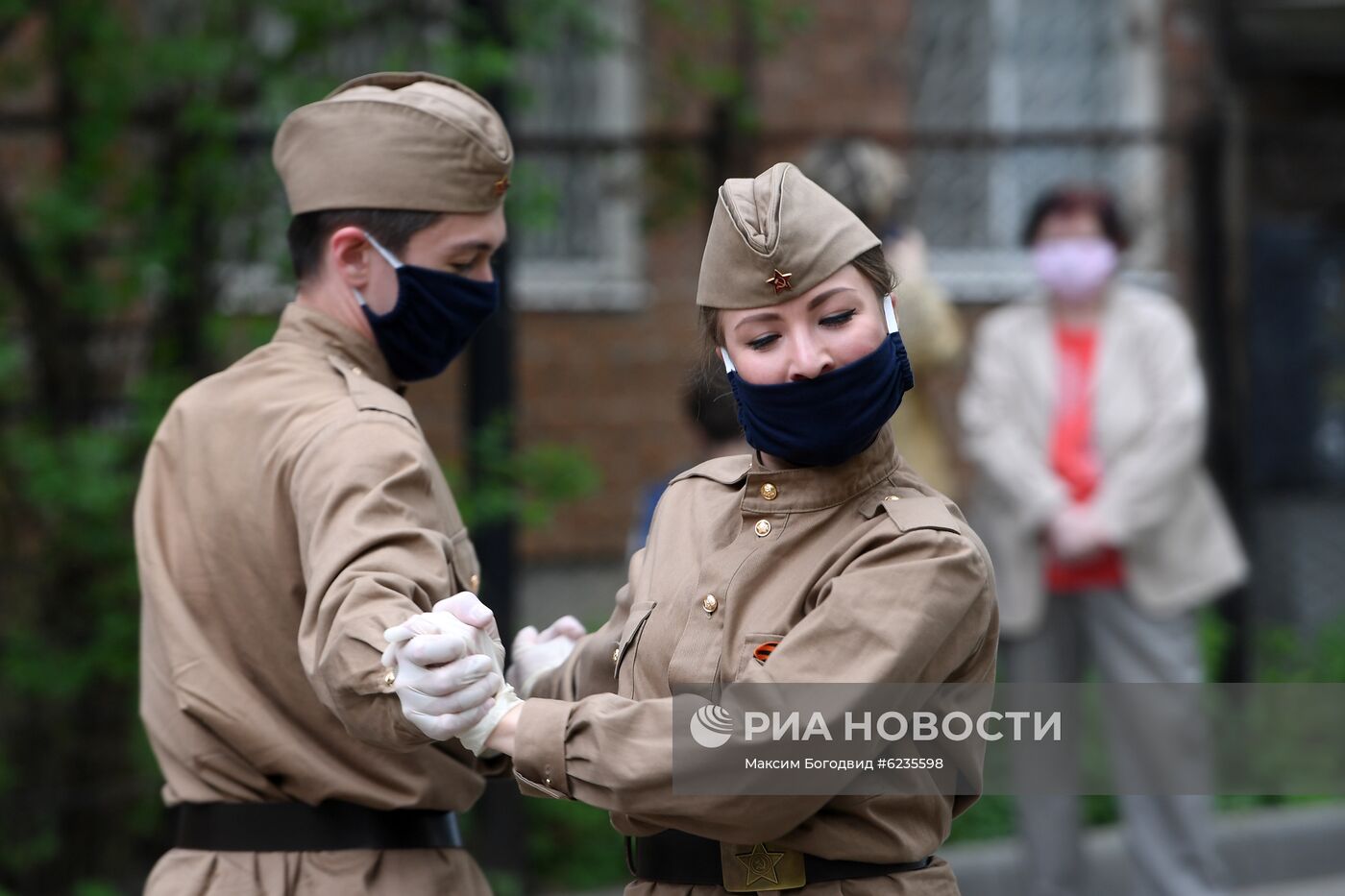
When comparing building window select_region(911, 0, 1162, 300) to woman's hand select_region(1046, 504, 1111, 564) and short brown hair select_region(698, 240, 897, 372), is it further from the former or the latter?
short brown hair select_region(698, 240, 897, 372)

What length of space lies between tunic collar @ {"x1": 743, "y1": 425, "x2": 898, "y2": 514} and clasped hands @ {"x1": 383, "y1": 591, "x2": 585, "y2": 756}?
410mm

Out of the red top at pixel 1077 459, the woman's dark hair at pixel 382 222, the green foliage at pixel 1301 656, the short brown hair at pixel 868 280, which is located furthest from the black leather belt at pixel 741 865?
the green foliage at pixel 1301 656

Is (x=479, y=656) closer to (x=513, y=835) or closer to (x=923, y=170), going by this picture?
(x=513, y=835)

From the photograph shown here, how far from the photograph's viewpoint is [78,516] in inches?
206

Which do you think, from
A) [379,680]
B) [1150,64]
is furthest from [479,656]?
[1150,64]

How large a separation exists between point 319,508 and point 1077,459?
3460 mm

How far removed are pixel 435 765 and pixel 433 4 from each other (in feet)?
11.2

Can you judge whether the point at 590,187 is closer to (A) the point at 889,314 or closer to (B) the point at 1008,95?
(B) the point at 1008,95

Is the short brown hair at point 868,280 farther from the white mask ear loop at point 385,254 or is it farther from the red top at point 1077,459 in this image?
the red top at point 1077,459

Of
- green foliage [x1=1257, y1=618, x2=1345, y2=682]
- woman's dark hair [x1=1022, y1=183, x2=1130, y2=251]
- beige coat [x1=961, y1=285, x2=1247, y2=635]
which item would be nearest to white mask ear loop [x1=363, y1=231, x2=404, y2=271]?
beige coat [x1=961, y1=285, x2=1247, y2=635]

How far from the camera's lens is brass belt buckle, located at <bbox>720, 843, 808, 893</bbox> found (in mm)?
2174

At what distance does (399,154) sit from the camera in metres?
2.62

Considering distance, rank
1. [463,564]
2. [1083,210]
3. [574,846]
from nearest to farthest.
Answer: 1. [463,564]
2. [1083,210]
3. [574,846]

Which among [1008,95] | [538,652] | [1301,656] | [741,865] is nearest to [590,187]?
[1008,95]
